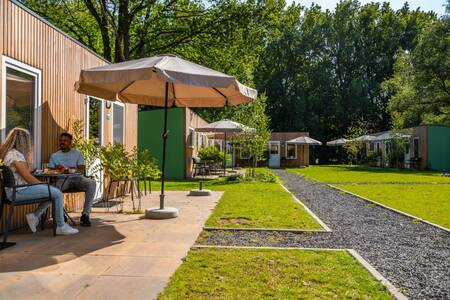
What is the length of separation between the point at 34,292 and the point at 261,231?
325 centimetres

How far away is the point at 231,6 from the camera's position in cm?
1734

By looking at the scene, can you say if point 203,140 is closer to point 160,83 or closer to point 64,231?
point 160,83

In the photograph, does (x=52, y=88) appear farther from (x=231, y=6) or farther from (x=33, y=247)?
(x=231, y=6)

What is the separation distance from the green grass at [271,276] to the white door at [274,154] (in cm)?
2803

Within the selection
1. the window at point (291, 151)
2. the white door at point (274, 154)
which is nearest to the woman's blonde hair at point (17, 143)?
the white door at point (274, 154)

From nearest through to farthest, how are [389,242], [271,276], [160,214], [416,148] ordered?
[271,276]
[389,242]
[160,214]
[416,148]

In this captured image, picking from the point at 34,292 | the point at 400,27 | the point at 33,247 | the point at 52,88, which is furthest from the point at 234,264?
the point at 400,27

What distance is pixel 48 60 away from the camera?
6270mm

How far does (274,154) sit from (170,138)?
16794 mm

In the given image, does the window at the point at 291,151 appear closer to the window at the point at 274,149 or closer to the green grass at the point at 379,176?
the window at the point at 274,149

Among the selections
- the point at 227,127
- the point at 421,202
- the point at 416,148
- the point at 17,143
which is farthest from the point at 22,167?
the point at 416,148

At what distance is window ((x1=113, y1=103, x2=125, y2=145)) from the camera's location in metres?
9.45

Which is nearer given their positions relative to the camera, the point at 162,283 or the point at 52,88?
the point at 162,283

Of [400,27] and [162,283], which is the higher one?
[400,27]
